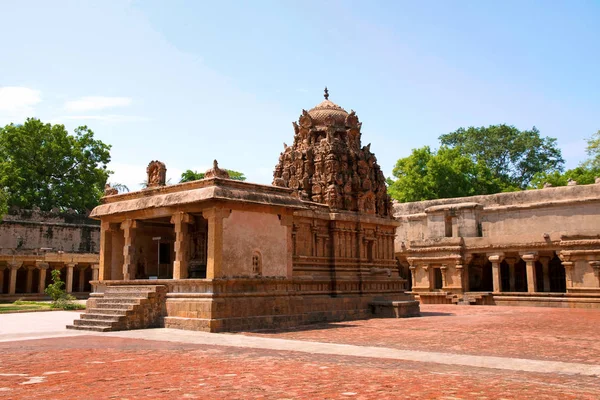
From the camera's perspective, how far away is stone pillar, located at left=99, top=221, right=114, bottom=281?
21281 millimetres

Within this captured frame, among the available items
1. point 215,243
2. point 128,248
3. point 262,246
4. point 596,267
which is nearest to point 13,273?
point 128,248

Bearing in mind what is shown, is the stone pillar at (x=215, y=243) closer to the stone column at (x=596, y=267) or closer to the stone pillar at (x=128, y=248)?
the stone pillar at (x=128, y=248)

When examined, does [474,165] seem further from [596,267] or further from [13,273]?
[13,273]

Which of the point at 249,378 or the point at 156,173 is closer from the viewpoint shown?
the point at 249,378

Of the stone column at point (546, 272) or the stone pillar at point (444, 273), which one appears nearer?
the stone column at point (546, 272)

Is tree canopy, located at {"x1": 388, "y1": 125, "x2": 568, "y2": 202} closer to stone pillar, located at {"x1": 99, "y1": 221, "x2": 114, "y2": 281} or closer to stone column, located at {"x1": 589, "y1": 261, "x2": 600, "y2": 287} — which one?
stone column, located at {"x1": 589, "y1": 261, "x2": 600, "y2": 287}

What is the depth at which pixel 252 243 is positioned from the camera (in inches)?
724

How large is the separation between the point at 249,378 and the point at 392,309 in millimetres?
16473

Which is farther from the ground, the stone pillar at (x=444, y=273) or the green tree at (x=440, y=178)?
the green tree at (x=440, y=178)

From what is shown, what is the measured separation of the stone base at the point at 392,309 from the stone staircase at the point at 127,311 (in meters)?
10.1

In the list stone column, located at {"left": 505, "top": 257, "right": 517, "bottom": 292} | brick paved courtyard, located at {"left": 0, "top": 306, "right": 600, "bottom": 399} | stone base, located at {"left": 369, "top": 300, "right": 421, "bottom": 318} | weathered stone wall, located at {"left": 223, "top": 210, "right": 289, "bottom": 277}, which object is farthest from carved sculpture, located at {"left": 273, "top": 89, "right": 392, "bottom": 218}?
stone column, located at {"left": 505, "top": 257, "right": 517, "bottom": 292}

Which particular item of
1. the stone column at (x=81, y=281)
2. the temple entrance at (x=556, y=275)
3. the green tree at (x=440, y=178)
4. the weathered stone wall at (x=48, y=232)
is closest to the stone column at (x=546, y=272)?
the temple entrance at (x=556, y=275)

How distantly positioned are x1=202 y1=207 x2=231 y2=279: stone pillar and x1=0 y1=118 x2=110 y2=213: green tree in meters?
34.4

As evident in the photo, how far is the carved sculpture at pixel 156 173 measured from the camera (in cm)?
1998
